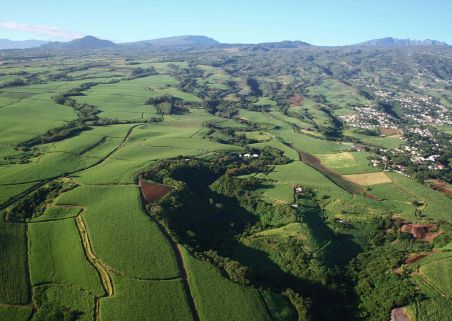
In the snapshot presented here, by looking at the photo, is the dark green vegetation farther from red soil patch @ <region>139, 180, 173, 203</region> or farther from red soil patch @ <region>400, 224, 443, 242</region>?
red soil patch @ <region>139, 180, 173, 203</region>

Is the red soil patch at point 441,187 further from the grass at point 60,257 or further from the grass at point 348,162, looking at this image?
the grass at point 60,257

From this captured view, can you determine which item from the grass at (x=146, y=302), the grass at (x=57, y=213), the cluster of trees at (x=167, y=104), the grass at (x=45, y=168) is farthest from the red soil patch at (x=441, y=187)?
the cluster of trees at (x=167, y=104)

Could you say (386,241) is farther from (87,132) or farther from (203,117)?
(203,117)

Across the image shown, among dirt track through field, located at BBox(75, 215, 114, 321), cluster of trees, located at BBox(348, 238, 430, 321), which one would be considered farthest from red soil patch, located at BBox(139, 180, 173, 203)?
cluster of trees, located at BBox(348, 238, 430, 321)

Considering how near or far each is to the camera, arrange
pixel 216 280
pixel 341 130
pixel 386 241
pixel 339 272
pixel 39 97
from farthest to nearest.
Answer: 1. pixel 341 130
2. pixel 39 97
3. pixel 386 241
4. pixel 339 272
5. pixel 216 280

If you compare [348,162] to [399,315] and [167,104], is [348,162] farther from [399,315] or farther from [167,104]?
[167,104]

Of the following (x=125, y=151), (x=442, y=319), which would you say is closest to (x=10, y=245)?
(x=125, y=151)

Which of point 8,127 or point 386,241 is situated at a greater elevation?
point 8,127

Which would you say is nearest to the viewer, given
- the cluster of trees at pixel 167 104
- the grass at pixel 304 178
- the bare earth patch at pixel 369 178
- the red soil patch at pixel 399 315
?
the red soil patch at pixel 399 315
